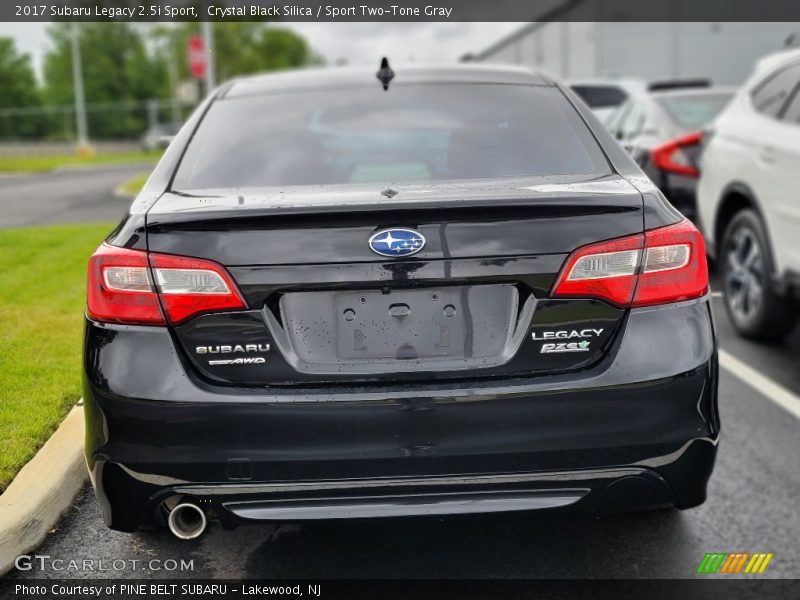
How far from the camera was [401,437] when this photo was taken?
106 inches

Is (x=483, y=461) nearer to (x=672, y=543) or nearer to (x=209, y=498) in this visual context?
(x=209, y=498)

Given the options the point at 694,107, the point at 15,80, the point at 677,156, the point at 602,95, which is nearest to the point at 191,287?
the point at 677,156

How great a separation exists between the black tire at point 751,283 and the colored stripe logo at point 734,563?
9.65ft

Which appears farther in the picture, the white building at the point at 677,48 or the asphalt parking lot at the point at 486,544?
the white building at the point at 677,48

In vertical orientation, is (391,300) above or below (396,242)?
below

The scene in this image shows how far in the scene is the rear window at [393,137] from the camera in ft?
10.9

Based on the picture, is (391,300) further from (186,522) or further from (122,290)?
(186,522)

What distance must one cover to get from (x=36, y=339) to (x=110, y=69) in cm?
7594

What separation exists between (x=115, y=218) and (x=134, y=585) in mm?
10420

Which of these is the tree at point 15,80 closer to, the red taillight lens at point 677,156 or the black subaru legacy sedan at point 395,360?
the red taillight lens at point 677,156

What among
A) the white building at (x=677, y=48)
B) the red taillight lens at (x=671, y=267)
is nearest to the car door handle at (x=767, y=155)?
the red taillight lens at (x=671, y=267)

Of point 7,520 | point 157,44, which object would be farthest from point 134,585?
point 157,44

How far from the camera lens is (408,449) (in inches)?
106

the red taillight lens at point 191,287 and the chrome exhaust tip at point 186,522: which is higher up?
the red taillight lens at point 191,287
